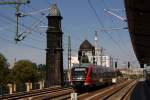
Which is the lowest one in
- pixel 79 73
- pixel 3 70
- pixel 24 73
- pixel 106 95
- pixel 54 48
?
pixel 106 95

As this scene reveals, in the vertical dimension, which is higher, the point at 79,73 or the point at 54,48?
the point at 54,48

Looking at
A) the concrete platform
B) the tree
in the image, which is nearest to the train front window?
the concrete platform

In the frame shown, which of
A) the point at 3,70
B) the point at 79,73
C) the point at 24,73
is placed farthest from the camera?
the point at 24,73

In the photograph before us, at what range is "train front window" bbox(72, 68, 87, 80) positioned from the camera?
48328 mm

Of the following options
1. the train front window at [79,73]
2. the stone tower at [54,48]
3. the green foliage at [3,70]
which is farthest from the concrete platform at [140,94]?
the green foliage at [3,70]

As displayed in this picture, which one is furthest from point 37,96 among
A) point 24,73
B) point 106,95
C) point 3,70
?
point 24,73

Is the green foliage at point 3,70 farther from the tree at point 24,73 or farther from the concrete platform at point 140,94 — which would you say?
the concrete platform at point 140,94

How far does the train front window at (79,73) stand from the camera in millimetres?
48328

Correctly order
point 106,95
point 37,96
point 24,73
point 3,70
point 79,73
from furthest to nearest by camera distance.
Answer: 1. point 24,73
2. point 3,70
3. point 79,73
4. point 106,95
5. point 37,96

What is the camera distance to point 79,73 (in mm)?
48531

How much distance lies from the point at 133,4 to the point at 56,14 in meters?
106

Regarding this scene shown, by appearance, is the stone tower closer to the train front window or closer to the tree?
the tree

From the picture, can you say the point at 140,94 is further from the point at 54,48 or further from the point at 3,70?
the point at 3,70

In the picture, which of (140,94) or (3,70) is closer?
(140,94)
